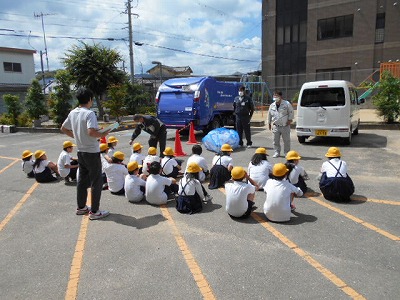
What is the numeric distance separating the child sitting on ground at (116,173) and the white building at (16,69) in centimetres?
2860

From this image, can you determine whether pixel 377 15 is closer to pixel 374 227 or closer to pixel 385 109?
pixel 385 109

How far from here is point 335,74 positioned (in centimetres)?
2625

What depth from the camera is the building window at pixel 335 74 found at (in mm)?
25469

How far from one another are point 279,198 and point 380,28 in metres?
26.5

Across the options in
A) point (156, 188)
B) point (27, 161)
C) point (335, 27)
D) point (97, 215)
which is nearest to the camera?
point (97, 215)

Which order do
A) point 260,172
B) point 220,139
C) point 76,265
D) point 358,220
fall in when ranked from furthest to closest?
point 220,139
point 260,172
point 358,220
point 76,265

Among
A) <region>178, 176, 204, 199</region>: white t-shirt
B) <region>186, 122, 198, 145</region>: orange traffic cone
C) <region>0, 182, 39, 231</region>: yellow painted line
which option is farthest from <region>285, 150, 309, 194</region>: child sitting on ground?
<region>186, 122, 198, 145</region>: orange traffic cone

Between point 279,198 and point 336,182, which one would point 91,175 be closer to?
point 279,198

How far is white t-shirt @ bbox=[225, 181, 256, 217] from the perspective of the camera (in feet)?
15.8

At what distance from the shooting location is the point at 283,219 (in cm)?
479

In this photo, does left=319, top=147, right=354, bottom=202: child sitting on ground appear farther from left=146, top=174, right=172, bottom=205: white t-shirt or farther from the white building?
the white building

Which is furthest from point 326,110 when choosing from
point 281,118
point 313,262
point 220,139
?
point 313,262

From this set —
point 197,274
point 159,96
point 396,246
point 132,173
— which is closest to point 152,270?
point 197,274

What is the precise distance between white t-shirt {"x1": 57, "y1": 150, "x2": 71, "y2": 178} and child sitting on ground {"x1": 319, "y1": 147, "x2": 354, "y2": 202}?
526 cm
